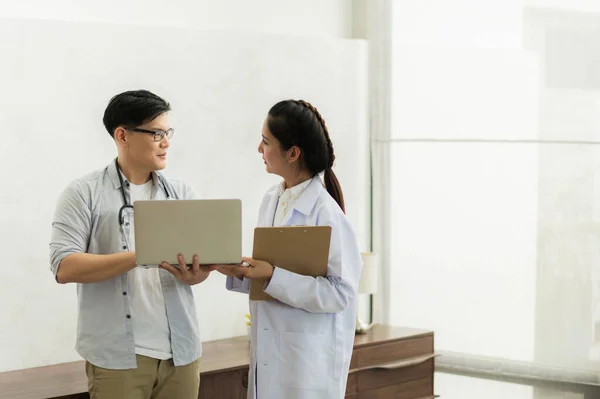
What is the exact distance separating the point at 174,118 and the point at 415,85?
166 cm

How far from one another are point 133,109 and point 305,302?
89 centimetres

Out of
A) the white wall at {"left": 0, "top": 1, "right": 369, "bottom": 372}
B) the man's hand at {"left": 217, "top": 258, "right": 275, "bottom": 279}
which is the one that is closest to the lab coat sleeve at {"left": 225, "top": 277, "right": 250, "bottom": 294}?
the man's hand at {"left": 217, "top": 258, "right": 275, "bottom": 279}

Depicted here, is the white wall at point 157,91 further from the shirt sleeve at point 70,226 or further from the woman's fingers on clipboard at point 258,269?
the woman's fingers on clipboard at point 258,269

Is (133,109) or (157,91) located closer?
(133,109)

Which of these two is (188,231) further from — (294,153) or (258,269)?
(294,153)

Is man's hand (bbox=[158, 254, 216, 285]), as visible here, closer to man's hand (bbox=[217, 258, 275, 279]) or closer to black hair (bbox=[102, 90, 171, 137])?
man's hand (bbox=[217, 258, 275, 279])

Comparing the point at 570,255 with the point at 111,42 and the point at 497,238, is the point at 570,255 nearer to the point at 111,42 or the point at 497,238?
the point at 497,238

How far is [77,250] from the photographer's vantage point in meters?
2.93

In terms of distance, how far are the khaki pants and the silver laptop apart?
0.48 meters

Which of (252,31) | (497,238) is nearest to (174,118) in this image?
(252,31)

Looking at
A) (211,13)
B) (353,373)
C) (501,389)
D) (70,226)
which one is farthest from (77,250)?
(501,389)

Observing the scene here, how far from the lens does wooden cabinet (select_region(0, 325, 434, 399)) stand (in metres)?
3.67

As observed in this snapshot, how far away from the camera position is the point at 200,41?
15.0 feet

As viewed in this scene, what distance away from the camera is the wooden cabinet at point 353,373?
3.67 metres
